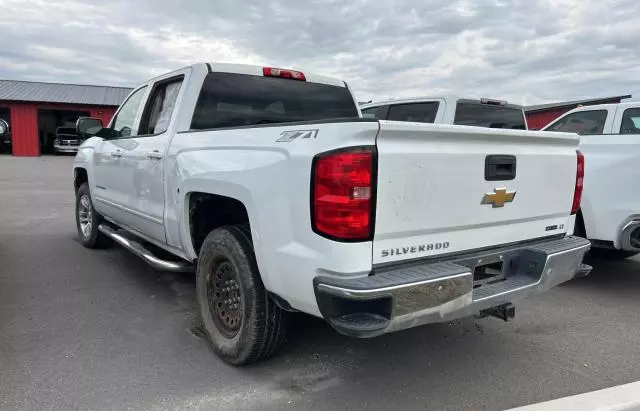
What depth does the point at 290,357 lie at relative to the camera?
3.43 m

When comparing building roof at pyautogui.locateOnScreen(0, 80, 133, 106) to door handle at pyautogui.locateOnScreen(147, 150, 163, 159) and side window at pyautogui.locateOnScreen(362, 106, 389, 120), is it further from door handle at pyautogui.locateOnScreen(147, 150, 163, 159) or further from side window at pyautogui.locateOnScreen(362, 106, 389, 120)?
door handle at pyautogui.locateOnScreen(147, 150, 163, 159)

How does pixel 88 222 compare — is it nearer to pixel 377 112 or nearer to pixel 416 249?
pixel 377 112

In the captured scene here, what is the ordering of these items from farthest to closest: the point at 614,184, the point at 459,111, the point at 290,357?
1. the point at 459,111
2. the point at 614,184
3. the point at 290,357

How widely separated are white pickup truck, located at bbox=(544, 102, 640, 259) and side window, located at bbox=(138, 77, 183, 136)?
4122 mm

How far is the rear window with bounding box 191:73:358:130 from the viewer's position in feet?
13.3

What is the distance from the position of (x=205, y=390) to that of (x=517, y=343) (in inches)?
91.5

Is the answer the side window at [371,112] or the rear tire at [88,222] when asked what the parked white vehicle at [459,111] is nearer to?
→ the side window at [371,112]

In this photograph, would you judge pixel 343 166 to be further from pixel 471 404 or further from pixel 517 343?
pixel 517 343

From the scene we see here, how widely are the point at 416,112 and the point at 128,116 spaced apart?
413 centimetres

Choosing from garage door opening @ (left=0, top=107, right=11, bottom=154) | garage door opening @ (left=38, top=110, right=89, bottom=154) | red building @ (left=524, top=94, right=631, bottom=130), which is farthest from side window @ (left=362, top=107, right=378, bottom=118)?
garage door opening @ (left=0, top=107, right=11, bottom=154)

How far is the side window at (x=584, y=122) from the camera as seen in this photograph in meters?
5.65

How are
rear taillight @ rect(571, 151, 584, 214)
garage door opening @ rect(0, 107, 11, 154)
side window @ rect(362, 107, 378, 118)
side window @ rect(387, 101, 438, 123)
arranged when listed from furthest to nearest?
garage door opening @ rect(0, 107, 11, 154) → side window @ rect(362, 107, 378, 118) → side window @ rect(387, 101, 438, 123) → rear taillight @ rect(571, 151, 584, 214)

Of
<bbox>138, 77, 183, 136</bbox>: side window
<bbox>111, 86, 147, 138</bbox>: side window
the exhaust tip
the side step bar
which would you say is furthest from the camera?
<bbox>111, 86, 147, 138</bbox>: side window

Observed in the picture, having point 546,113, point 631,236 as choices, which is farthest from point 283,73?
point 546,113
